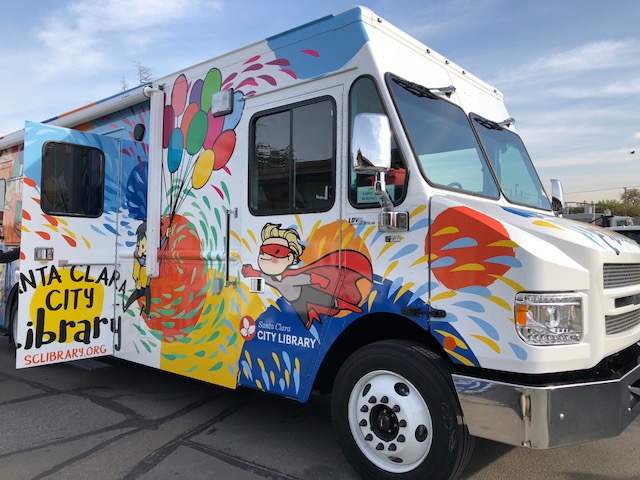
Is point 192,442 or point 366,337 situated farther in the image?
point 192,442

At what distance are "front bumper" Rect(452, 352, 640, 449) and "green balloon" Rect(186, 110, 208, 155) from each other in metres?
2.85

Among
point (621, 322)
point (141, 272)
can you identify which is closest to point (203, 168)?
point (141, 272)

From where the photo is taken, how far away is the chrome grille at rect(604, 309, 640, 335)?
2883 millimetres

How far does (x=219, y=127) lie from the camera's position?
4.24 metres

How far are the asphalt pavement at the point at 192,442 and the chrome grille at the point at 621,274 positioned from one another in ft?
4.40

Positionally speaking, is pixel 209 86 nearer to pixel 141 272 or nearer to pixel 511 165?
pixel 141 272

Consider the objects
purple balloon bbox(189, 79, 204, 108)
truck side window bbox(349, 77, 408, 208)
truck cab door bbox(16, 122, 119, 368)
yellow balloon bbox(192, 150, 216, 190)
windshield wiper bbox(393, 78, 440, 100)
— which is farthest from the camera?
truck cab door bbox(16, 122, 119, 368)

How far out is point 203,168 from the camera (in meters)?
4.36

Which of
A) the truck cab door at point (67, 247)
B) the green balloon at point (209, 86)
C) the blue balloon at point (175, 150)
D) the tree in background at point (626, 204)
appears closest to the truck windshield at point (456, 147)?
the green balloon at point (209, 86)

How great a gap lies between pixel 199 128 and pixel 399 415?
284cm

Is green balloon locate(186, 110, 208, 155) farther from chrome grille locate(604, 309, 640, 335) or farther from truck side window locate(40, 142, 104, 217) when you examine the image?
chrome grille locate(604, 309, 640, 335)

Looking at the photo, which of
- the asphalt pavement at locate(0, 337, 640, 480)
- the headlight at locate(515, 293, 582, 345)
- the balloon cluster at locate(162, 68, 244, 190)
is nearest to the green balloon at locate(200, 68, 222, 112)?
the balloon cluster at locate(162, 68, 244, 190)

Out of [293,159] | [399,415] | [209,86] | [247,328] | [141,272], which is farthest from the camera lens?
[141,272]

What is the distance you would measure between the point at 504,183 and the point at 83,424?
4.01m
